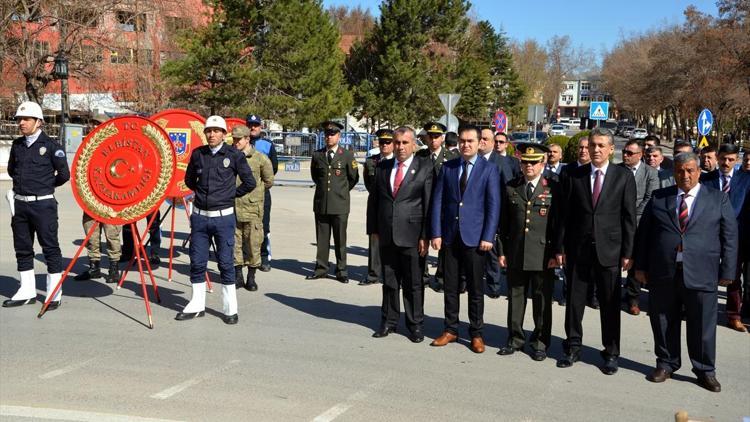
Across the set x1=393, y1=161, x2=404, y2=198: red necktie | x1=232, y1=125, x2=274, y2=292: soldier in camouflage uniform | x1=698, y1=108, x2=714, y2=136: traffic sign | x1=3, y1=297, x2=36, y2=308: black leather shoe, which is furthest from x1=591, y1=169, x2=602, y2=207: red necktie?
x1=698, y1=108, x2=714, y2=136: traffic sign

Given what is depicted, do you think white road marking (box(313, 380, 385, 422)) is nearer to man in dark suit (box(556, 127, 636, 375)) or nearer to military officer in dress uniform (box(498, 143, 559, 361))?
military officer in dress uniform (box(498, 143, 559, 361))

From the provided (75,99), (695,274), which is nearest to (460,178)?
(695,274)

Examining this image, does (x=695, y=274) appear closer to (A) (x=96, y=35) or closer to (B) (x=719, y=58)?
(A) (x=96, y=35)

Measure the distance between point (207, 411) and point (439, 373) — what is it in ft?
6.41

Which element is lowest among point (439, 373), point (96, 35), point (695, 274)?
point (439, 373)

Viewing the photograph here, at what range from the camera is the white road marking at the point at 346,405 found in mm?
5102

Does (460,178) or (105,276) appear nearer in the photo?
(460,178)

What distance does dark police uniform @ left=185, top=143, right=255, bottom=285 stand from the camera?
7430mm

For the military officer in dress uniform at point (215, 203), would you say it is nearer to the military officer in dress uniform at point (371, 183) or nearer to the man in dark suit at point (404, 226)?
the man in dark suit at point (404, 226)

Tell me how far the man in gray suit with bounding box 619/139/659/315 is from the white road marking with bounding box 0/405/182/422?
558 centimetres

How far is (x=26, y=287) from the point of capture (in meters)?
8.05

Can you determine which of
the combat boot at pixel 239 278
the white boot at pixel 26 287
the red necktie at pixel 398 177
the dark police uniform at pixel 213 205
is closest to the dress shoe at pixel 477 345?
the red necktie at pixel 398 177

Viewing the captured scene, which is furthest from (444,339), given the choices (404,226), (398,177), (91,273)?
(91,273)

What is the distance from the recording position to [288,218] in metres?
16.4
